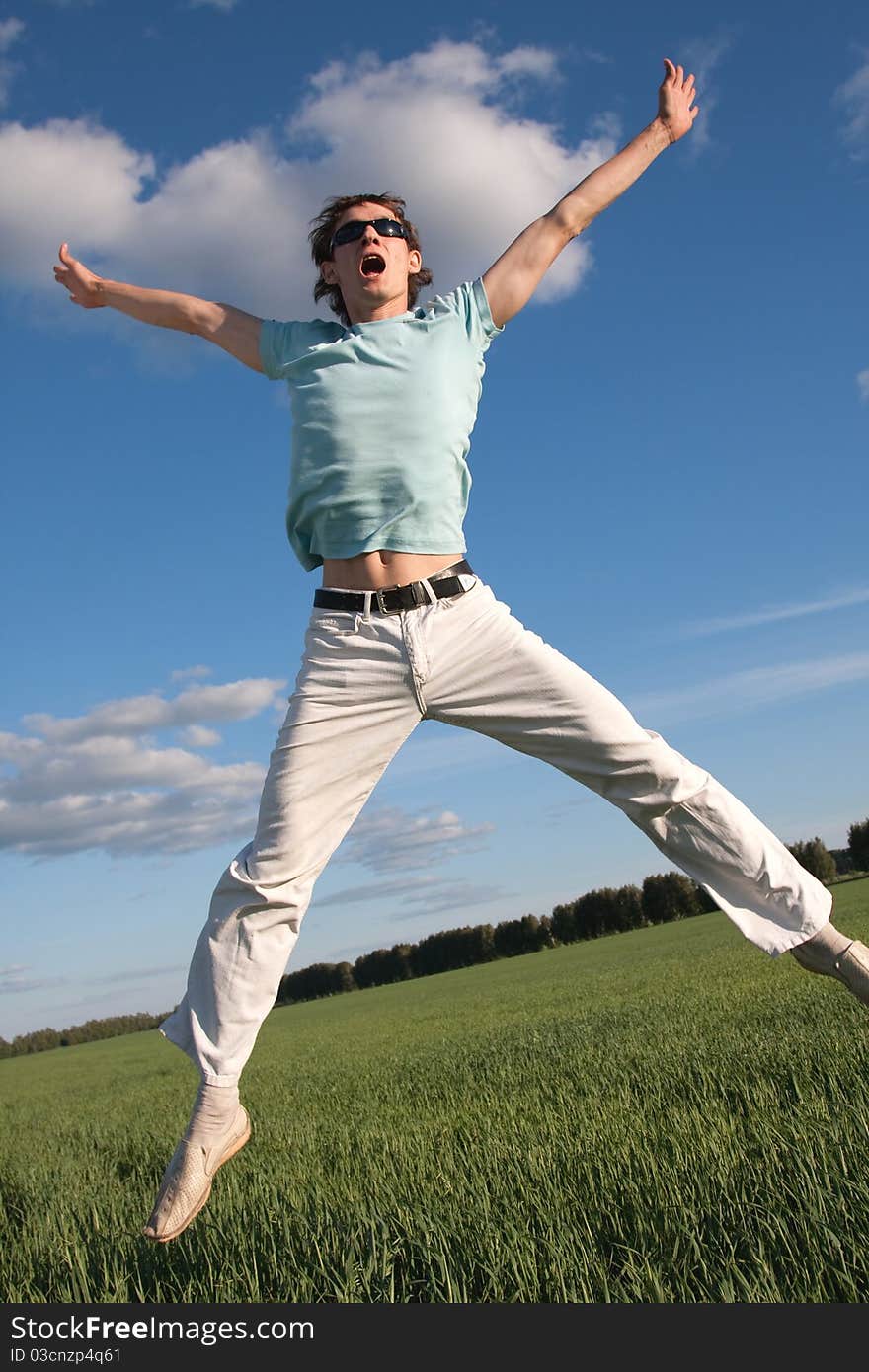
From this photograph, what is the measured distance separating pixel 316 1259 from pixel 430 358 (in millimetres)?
3032

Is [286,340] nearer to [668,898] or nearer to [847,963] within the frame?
[847,963]

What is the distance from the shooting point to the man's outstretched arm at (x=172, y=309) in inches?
169

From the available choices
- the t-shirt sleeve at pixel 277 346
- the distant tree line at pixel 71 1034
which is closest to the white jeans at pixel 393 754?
the t-shirt sleeve at pixel 277 346

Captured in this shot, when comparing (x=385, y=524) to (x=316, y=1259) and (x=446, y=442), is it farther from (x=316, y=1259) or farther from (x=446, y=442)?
(x=316, y=1259)

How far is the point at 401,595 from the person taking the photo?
12.4 ft

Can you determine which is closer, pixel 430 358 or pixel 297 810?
pixel 297 810

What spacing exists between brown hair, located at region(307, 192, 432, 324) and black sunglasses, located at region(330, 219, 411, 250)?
184 millimetres

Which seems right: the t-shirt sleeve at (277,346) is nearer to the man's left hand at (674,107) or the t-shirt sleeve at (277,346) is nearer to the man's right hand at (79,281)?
the man's right hand at (79,281)

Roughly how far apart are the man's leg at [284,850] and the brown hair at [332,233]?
5.06ft

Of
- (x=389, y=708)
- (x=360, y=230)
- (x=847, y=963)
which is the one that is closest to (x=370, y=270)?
(x=360, y=230)

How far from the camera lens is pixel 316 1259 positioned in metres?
3.23

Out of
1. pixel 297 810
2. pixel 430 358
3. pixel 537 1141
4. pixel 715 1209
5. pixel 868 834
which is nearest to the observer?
pixel 715 1209

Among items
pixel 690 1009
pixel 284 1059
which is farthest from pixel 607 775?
pixel 284 1059

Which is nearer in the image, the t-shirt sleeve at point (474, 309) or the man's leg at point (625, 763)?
the man's leg at point (625, 763)
